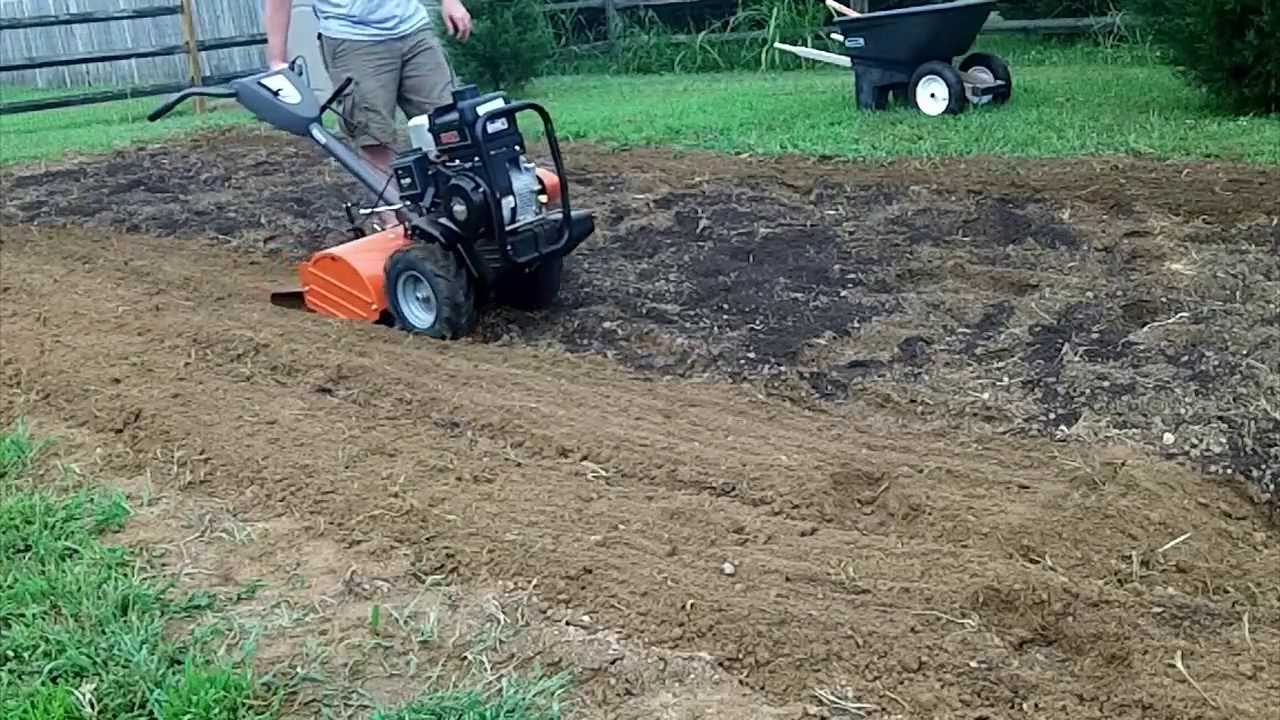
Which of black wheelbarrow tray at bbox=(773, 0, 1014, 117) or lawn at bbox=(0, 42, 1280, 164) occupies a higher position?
black wheelbarrow tray at bbox=(773, 0, 1014, 117)

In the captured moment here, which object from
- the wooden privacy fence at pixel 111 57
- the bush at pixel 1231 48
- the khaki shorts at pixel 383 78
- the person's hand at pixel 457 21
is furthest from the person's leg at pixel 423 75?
the wooden privacy fence at pixel 111 57

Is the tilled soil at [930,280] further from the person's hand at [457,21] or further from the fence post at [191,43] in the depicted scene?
the fence post at [191,43]

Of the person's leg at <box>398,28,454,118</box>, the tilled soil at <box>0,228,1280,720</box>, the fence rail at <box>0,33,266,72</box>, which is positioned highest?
the person's leg at <box>398,28,454,118</box>

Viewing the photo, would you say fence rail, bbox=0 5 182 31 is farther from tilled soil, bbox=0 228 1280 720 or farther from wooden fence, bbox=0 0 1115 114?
tilled soil, bbox=0 228 1280 720

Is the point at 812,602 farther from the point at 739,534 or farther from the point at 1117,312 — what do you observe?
the point at 1117,312

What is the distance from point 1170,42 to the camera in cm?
884

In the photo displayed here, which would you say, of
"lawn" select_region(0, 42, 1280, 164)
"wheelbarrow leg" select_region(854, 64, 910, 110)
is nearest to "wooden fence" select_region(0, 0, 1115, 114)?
"lawn" select_region(0, 42, 1280, 164)

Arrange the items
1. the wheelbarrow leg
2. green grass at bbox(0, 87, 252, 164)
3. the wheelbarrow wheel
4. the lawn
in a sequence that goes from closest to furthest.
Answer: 1. the lawn
2. the wheelbarrow wheel
3. the wheelbarrow leg
4. green grass at bbox(0, 87, 252, 164)

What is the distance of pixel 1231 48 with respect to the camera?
8.44 m

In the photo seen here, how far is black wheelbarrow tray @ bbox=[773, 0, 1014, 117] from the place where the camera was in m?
9.32

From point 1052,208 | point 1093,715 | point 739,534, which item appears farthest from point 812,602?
point 1052,208

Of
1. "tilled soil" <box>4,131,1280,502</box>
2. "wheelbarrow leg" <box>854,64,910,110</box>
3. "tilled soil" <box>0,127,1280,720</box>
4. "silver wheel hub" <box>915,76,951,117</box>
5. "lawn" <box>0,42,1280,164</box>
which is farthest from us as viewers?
"wheelbarrow leg" <box>854,64,910,110</box>

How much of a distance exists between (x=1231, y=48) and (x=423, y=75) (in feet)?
17.2

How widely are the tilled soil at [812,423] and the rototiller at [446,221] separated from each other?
147 millimetres
